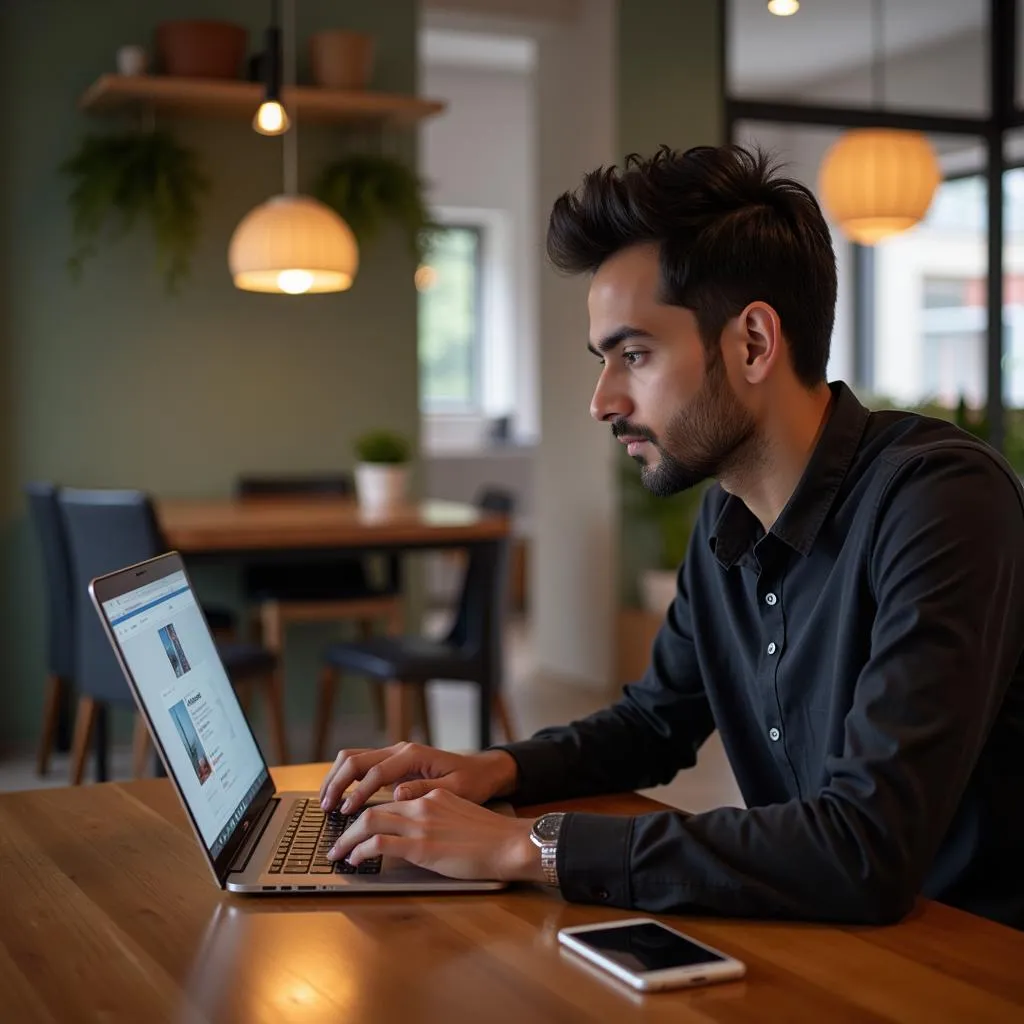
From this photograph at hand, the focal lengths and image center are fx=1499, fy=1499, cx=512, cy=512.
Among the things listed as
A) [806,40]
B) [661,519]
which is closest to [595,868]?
[661,519]

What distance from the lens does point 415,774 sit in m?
1.41

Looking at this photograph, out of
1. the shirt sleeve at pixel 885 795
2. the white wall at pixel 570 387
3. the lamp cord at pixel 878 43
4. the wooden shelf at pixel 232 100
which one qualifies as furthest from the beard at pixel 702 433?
the lamp cord at pixel 878 43

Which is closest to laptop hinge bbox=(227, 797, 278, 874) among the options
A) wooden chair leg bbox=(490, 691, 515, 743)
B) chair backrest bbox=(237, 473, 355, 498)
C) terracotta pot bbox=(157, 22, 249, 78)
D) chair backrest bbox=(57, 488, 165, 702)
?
chair backrest bbox=(57, 488, 165, 702)

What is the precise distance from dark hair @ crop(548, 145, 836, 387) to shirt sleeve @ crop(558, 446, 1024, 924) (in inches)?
10.2

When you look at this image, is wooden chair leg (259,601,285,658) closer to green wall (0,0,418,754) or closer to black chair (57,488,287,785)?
black chair (57,488,287,785)

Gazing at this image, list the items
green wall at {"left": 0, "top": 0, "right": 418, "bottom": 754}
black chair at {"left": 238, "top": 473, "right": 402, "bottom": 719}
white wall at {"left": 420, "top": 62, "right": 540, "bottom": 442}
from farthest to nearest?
white wall at {"left": 420, "top": 62, "right": 540, "bottom": 442} → green wall at {"left": 0, "top": 0, "right": 418, "bottom": 754} → black chair at {"left": 238, "top": 473, "right": 402, "bottom": 719}

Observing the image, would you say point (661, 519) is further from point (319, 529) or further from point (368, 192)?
point (319, 529)

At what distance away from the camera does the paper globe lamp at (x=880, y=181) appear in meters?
5.27

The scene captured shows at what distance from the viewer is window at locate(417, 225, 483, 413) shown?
9.31 metres

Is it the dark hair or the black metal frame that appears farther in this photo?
the black metal frame

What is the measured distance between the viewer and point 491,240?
928 cm

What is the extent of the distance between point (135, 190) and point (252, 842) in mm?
3793

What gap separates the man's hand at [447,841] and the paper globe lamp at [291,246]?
323 cm

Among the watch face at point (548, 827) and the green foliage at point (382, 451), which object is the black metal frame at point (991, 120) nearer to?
the green foliage at point (382, 451)
